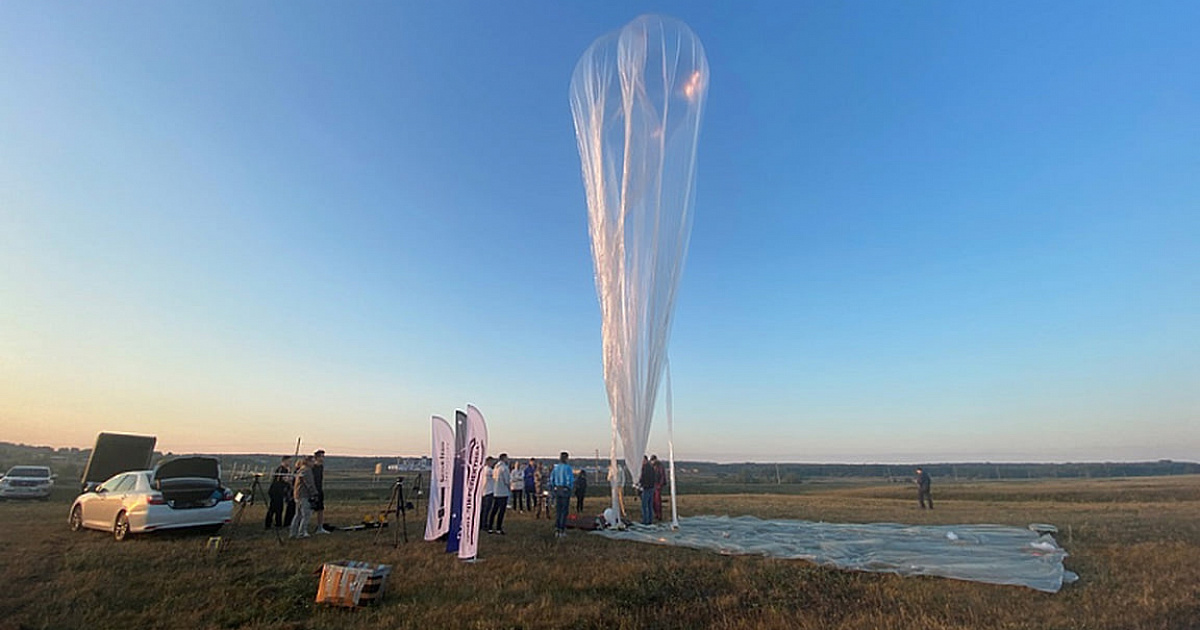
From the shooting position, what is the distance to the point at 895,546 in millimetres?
10844

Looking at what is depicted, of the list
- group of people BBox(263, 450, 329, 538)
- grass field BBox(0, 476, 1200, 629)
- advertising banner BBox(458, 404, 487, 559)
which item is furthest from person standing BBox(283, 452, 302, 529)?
advertising banner BBox(458, 404, 487, 559)

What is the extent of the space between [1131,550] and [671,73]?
1210 centimetres

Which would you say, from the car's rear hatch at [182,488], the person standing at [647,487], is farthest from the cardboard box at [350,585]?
the person standing at [647,487]

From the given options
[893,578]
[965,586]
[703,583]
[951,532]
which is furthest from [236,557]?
[951,532]

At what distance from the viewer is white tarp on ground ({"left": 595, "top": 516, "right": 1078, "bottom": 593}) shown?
828 centimetres

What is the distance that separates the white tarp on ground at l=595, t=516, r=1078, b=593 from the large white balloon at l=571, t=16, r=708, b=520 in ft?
9.20

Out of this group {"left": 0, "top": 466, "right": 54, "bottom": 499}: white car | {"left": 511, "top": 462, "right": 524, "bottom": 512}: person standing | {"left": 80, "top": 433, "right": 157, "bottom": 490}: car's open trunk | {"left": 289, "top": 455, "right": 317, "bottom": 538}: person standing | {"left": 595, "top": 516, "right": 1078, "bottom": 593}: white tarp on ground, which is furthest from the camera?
{"left": 0, "top": 466, "right": 54, "bottom": 499}: white car

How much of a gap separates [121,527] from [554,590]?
10.1m

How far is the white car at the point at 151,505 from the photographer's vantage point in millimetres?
11547

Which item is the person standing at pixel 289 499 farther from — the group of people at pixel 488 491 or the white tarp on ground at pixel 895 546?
the white tarp on ground at pixel 895 546

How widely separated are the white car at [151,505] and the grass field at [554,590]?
1.59 feet

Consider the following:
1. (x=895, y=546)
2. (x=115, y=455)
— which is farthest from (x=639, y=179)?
(x=115, y=455)

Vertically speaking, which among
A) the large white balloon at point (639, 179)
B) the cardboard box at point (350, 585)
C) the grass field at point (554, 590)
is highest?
the large white balloon at point (639, 179)

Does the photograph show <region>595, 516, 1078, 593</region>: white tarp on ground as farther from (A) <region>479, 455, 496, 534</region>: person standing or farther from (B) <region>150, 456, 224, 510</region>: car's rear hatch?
(B) <region>150, 456, 224, 510</region>: car's rear hatch
